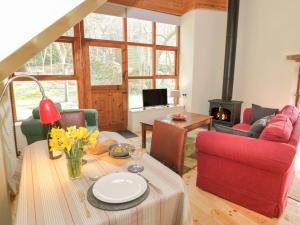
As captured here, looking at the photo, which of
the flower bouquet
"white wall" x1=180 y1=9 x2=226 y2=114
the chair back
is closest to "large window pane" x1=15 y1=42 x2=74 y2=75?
the chair back

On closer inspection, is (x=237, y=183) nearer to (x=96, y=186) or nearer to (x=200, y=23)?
(x=96, y=186)

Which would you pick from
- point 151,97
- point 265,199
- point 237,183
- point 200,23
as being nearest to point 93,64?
point 151,97

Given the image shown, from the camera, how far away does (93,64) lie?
4.34 meters

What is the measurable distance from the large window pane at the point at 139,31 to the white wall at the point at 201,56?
0.97 m

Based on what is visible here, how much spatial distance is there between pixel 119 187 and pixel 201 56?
4689mm

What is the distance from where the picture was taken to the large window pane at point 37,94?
3.75 metres

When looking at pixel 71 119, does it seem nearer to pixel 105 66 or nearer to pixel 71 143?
pixel 71 143

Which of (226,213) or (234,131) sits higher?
(234,131)

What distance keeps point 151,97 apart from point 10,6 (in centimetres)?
436

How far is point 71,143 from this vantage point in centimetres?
113

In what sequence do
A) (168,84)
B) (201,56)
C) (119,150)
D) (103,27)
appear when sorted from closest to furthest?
(119,150)
(103,27)
(201,56)
(168,84)

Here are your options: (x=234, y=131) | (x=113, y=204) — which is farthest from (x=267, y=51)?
(x=113, y=204)

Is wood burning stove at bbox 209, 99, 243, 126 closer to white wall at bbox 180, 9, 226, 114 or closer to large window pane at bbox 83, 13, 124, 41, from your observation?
white wall at bbox 180, 9, 226, 114

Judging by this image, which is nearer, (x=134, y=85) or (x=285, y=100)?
(x=285, y=100)
